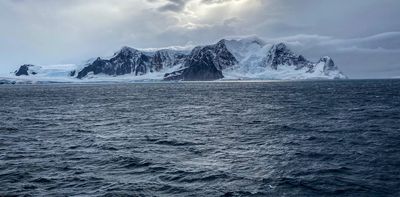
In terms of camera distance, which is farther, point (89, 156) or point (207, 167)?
point (89, 156)

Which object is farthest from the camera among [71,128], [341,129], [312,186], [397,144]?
[71,128]

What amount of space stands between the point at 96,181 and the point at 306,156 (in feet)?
53.0

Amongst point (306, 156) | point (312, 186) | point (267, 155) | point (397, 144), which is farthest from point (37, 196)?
point (397, 144)

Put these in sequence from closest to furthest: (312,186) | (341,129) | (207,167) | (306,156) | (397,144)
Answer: (312,186)
(207,167)
(306,156)
(397,144)
(341,129)

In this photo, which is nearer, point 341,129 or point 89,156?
point 89,156

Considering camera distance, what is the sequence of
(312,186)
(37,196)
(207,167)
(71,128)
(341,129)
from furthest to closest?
1. (71,128)
2. (341,129)
3. (207,167)
4. (312,186)
5. (37,196)

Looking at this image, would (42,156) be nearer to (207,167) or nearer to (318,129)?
(207,167)

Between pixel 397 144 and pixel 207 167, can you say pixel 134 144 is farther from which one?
pixel 397 144

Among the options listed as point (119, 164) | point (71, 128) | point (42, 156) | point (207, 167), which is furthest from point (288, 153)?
point (71, 128)

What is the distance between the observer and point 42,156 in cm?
3247

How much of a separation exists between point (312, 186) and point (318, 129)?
24.5 m

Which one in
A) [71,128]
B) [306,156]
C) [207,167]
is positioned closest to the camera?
[207,167]

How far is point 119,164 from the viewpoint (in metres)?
29.5

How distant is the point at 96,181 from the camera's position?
24812 millimetres
